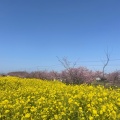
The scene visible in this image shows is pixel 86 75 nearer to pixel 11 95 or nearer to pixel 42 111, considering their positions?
pixel 11 95

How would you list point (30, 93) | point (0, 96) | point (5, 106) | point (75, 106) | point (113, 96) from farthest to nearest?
point (30, 93), point (0, 96), point (113, 96), point (5, 106), point (75, 106)

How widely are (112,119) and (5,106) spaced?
223cm

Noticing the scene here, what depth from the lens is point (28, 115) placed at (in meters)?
5.42

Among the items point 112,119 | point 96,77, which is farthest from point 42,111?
point 96,77

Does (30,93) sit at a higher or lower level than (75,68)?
lower

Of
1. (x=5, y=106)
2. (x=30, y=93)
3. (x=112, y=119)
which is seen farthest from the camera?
(x=30, y=93)

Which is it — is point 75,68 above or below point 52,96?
above

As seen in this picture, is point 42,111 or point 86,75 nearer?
point 42,111

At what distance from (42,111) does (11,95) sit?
2.27 m

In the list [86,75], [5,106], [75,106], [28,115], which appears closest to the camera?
[28,115]

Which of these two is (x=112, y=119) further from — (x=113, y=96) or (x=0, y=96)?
(x=0, y=96)

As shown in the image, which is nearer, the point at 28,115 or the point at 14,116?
the point at 28,115

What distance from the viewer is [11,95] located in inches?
319

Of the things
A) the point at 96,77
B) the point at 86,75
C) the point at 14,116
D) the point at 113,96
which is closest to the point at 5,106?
the point at 14,116
